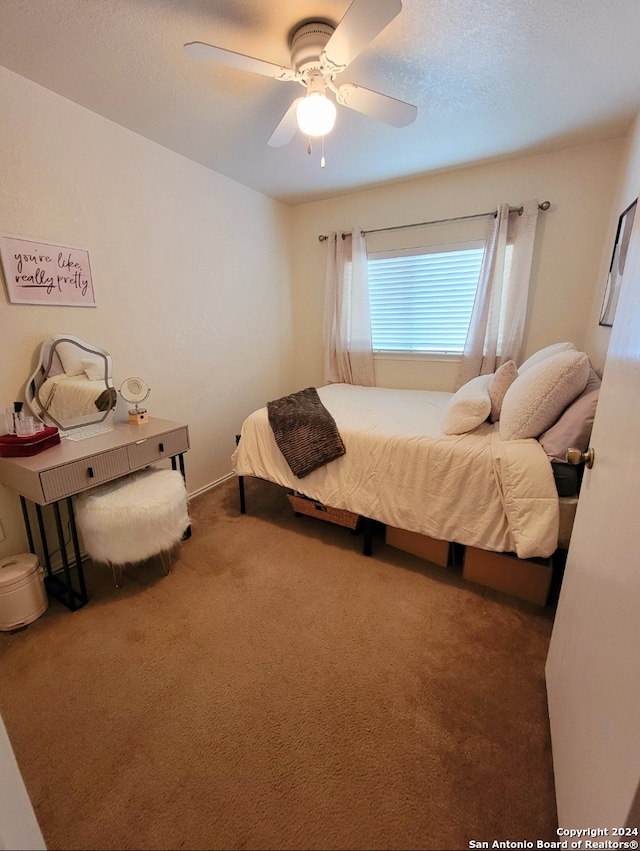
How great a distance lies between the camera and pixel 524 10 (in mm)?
1330

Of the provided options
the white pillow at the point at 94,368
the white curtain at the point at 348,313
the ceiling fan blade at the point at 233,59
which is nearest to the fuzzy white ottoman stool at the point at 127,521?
the white pillow at the point at 94,368

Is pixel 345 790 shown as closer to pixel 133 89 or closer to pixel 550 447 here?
pixel 550 447

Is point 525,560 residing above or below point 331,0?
below

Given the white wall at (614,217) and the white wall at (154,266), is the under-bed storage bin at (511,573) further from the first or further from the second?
the white wall at (154,266)

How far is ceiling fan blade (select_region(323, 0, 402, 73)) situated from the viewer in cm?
109

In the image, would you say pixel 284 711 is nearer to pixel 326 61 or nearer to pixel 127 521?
pixel 127 521

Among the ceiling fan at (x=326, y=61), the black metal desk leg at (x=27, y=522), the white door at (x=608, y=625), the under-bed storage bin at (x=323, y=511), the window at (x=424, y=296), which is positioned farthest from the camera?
the window at (x=424, y=296)

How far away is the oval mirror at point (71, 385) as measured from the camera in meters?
1.88

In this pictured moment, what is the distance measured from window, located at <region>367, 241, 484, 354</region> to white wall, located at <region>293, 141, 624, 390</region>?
0.72 feet

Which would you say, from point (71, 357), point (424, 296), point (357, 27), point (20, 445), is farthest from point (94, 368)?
point (424, 296)

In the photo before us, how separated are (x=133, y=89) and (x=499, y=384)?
2486mm

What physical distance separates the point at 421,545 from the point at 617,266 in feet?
6.47

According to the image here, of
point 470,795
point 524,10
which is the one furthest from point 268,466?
point 524,10

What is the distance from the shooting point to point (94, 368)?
82.9 inches
